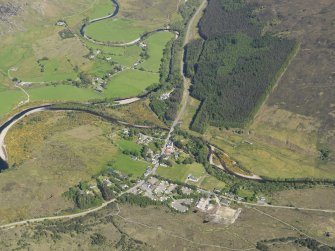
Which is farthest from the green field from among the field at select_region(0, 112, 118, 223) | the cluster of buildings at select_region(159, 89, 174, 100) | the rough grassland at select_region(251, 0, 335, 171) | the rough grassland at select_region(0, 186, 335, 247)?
the rough grassland at select_region(251, 0, 335, 171)

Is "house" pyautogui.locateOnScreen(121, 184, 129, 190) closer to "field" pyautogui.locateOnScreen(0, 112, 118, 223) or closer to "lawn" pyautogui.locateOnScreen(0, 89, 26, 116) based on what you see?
"field" pyautogui.locateOnScreen(0, 112, 118, 223)

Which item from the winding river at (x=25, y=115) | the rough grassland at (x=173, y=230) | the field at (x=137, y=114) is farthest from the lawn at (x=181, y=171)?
the winding river at (x=25, y=115)

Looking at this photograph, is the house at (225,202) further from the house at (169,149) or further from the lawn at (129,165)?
the house at (169,149)

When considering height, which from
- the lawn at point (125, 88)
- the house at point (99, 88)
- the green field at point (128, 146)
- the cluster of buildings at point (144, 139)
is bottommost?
the green field at point (128, 146)

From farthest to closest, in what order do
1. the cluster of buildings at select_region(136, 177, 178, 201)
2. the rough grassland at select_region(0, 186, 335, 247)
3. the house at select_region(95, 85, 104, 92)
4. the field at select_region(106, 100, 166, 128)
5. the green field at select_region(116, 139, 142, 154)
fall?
the house at select_region(95, 85, 104, 92), the field at select_region(106, 100, 166, 128), the green field at select_region(116, 139, 142, 154), the cluster of buildings at select_region(136, 177, 178, 201), the rough grassland at select_region(0, 186, 335, 247)

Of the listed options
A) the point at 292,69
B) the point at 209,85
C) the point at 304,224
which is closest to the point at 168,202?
the point at 304,224

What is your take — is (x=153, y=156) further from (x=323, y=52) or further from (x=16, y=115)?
(x=323, y=52)

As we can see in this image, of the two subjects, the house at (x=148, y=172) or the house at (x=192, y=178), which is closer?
the house at (x=192, y=178)

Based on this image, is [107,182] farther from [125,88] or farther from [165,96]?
[125,88]
